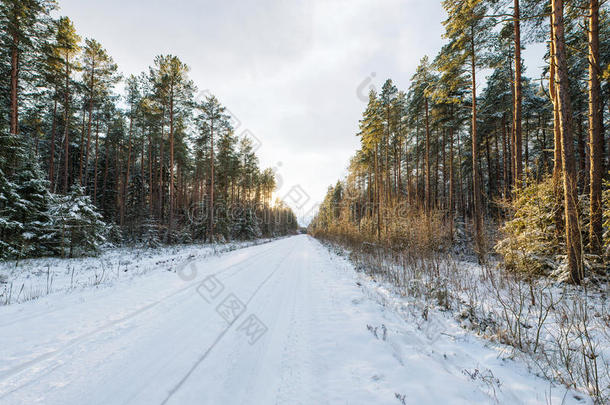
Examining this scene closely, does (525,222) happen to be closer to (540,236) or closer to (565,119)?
(540,236)

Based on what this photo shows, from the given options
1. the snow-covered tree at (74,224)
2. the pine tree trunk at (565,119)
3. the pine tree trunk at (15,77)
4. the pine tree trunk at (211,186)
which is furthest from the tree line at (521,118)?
the pine tree trunk at (15,77)

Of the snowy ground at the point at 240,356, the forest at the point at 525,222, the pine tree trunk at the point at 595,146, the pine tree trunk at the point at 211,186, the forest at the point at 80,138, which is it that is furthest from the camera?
the pine tree trunk at the point at 211,186

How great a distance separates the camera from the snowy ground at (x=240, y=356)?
207 centimetres

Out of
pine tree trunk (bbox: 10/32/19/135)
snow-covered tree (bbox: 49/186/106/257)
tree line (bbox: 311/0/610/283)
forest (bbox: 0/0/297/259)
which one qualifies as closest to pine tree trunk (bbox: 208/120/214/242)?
forest (bbox: 0/0/297/259)

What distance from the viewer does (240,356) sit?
2.69m

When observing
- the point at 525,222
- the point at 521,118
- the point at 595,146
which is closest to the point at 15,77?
the point at 525,222

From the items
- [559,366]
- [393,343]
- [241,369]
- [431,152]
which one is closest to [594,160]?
[559,366]

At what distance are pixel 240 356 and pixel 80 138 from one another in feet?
91.4

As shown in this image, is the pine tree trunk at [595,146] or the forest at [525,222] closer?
the forest at [525,222]

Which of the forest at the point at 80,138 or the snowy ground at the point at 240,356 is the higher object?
the forest at the point at 80,138

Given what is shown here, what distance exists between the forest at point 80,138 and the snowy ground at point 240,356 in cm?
873

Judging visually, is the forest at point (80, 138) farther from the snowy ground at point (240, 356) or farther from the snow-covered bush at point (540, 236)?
the snow-covered bush at point (540, 236)

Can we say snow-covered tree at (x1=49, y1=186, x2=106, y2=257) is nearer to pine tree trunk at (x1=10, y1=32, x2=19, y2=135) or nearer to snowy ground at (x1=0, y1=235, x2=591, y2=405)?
pine tree trunk at (x1=10, y1=32, x2=19, y2=135)

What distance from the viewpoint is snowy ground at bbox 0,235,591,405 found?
2066 mm
